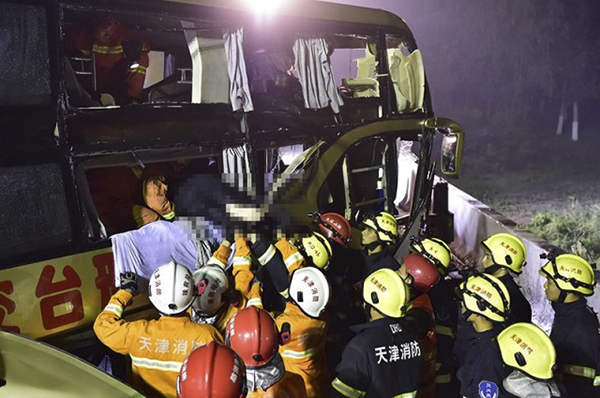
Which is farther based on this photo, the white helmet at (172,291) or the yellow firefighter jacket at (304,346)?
the yellow firefighter jacket at (304,346)

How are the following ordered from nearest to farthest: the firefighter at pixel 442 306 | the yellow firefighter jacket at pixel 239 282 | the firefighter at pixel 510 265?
the yellow firefighter jacket at pixel 239 282
the firefighter at pixel 510 265
the firefighter at pixel 442 306

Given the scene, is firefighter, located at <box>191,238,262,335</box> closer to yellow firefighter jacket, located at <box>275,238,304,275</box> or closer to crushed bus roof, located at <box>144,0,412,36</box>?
yellow firefighter jacket, located at <box>275,238,304,275</box>

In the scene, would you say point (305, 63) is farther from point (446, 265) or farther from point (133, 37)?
point (446, 265)

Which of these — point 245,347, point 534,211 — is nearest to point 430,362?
point 245,347

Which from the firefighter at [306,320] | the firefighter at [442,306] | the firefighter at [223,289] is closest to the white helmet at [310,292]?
the firefighter at [306,320]

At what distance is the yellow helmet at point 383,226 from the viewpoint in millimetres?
4516

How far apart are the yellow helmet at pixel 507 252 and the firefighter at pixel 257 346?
8.33 feet

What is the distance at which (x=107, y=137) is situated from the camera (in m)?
3.27

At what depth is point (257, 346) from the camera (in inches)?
94.8

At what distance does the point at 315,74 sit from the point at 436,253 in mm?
1985

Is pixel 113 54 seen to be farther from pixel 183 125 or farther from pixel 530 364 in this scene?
pixel 530 364

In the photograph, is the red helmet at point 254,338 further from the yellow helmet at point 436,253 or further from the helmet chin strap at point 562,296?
the helmet chin strap at point 562,296

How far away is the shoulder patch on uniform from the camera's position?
9.50ft

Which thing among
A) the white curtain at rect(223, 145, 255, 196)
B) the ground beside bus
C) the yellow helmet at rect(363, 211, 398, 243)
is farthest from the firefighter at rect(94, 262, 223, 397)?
the ground beside bus
